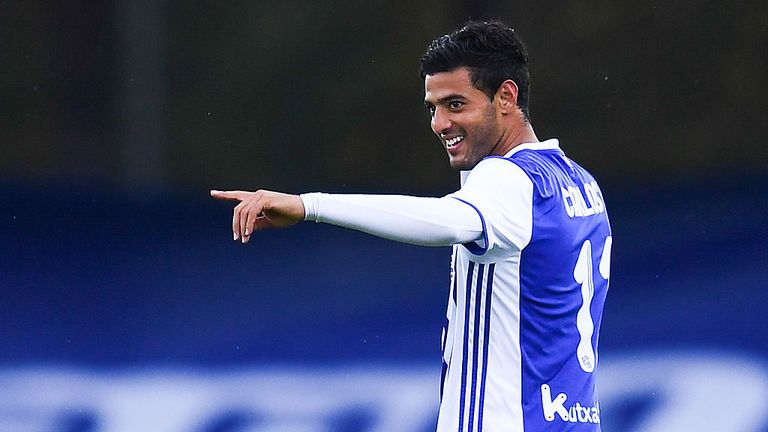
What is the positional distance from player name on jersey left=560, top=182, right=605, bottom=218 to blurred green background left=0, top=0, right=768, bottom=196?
1951 millimetres

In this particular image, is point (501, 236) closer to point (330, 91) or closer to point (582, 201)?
point (582, 201)

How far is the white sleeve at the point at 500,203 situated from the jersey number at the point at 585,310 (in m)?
0.21

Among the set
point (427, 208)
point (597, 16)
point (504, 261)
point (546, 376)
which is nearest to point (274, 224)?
point (427, 208)

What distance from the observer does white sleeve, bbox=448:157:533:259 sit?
2338 mm

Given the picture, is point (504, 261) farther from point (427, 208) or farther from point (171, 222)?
point (171, 222)

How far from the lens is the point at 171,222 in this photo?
461 cm

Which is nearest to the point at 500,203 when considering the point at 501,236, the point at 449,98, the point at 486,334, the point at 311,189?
the point at 501,236

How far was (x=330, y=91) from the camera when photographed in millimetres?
4629

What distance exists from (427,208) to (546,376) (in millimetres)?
472

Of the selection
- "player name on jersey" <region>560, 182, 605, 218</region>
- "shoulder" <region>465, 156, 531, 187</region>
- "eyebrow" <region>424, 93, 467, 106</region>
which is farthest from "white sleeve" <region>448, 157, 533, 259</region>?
"eyebrow" <region>424, 93, 467, 106</region>

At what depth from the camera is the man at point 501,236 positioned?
2.28 meters

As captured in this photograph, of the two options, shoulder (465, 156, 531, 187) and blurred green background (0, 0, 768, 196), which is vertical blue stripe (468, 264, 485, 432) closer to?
shoulder (465, 156, 531, 187)

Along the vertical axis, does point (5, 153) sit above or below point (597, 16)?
below

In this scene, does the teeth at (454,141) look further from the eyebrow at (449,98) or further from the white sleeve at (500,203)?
the white sleeve at (500,203)
